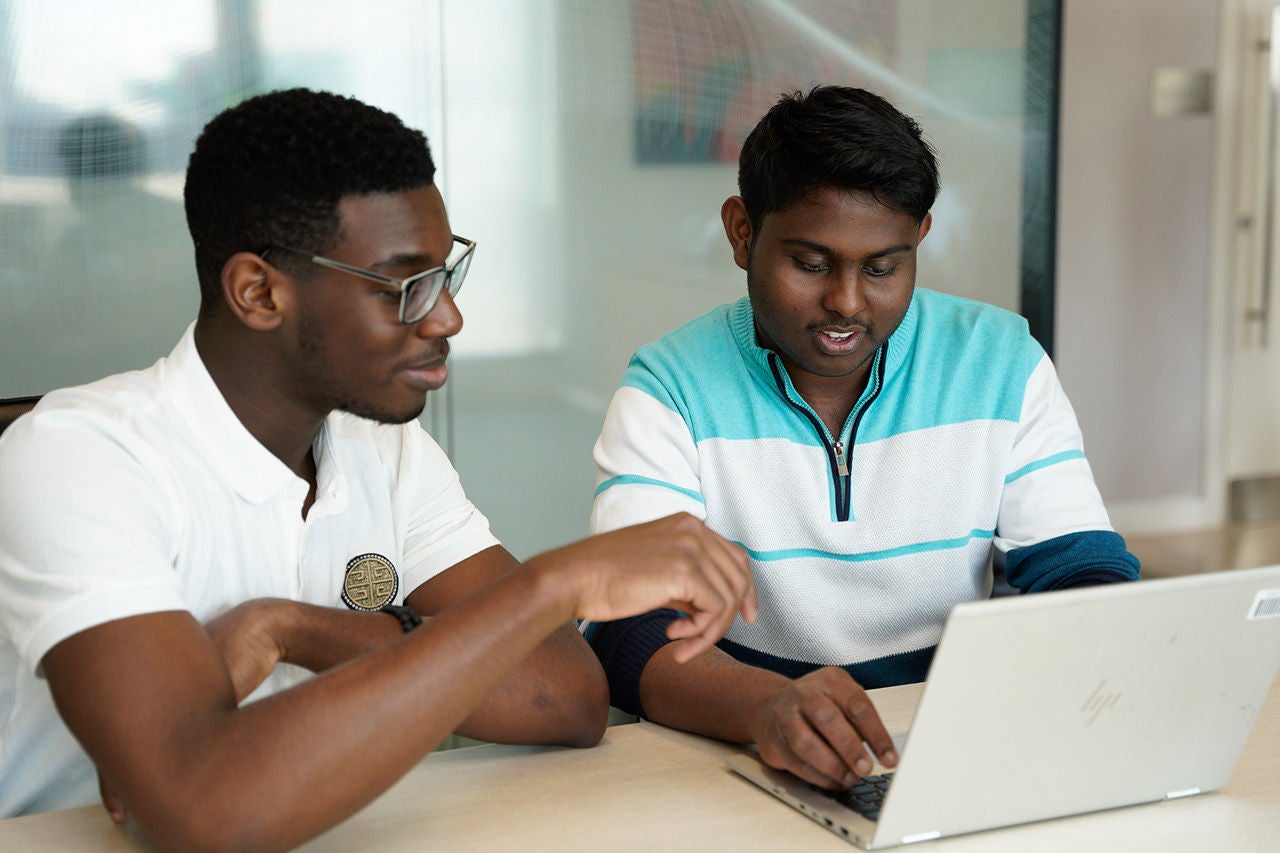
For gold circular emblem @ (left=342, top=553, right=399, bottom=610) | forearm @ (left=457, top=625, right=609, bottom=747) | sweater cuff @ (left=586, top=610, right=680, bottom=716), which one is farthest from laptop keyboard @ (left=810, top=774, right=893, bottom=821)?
gold circular emblem @ (left=342, top=553, right=399, bottom=610)

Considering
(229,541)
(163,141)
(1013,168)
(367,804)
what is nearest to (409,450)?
(229,541)

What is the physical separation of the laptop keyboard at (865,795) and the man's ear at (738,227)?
2.38ft

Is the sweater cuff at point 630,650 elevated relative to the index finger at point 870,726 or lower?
lower

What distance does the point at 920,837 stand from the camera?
3.29 feet

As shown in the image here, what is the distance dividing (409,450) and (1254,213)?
3.20m

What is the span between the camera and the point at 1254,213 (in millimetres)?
3865

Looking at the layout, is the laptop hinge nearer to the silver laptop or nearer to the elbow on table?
the silver laptop

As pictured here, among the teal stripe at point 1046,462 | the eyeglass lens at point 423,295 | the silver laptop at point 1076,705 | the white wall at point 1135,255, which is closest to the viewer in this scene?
the silver laptop at point 1076,705

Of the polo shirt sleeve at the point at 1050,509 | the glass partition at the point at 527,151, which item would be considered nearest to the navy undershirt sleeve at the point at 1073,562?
the polo shirt sleeve at the point at 1050,509

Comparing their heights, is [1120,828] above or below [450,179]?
below

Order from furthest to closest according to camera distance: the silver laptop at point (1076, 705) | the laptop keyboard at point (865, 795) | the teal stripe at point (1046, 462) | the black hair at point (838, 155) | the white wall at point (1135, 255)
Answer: the white wall at point (1135, 255) → the teal stripe at point (1046, 462) → the black hair at point (838, 155) → the laptop keyboard at point (865, 795) → the silver laptop at point (1076, 705)

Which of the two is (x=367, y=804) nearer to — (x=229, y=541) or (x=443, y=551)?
(x=229, y=541)

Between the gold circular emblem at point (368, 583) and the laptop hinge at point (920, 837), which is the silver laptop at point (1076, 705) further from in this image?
the gold circular emblem at point (368, 583)

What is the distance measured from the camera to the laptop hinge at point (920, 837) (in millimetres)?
998
